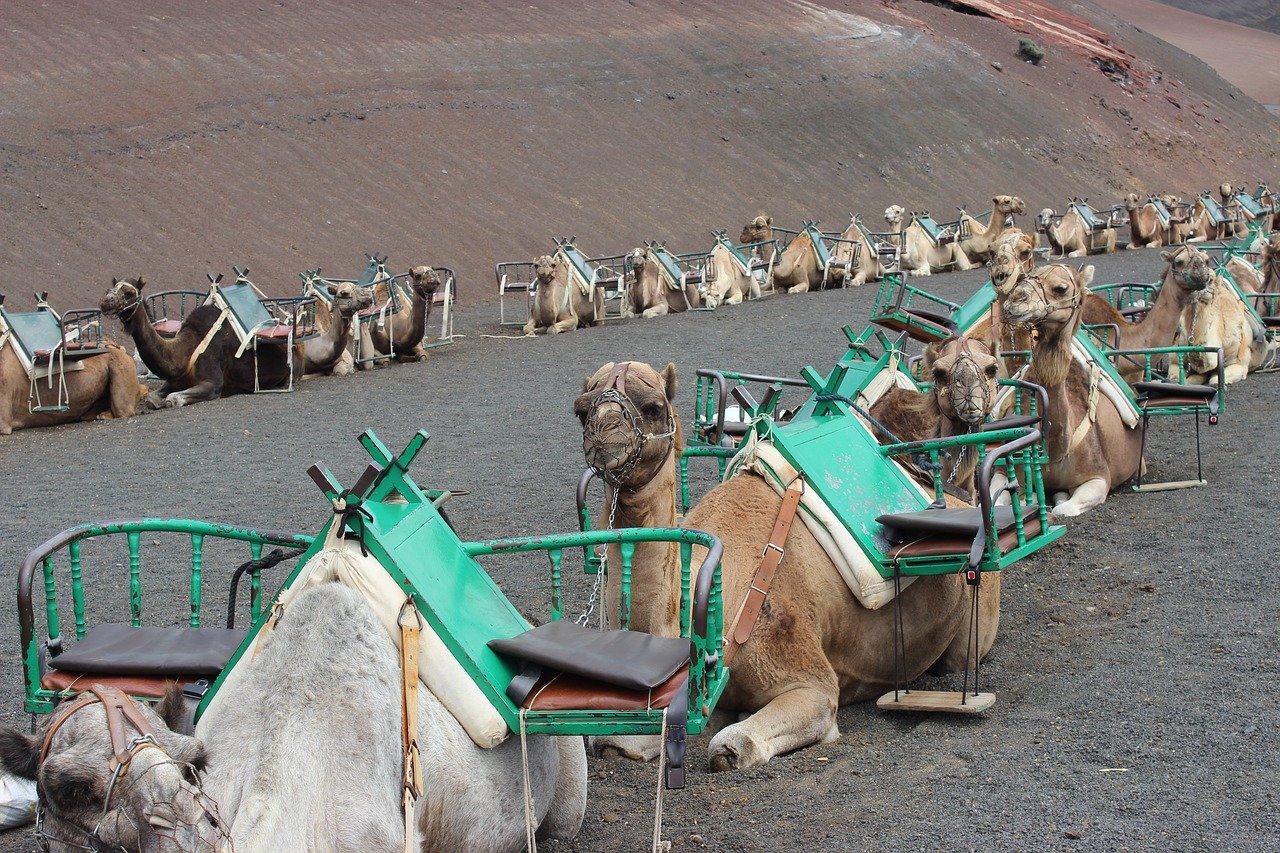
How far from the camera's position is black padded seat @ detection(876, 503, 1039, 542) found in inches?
217

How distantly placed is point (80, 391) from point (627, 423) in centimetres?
1113

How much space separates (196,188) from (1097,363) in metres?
22.4

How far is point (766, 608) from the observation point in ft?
18.0

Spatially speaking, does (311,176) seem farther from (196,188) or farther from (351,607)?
(351,607)

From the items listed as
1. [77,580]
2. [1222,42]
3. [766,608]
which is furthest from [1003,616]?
[1222,42]

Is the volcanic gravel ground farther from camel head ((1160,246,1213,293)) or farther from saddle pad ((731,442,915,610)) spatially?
camel head ((1160,246,1213,293))

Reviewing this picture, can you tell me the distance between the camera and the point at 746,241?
2983 cm

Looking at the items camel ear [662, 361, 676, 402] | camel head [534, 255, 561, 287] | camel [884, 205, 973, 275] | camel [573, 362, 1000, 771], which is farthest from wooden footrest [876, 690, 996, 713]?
camel [884, 205, 973, 275]

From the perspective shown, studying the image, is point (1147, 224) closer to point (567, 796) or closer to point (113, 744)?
point (567, 796)

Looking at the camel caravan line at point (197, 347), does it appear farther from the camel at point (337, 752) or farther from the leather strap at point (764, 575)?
the camel at point (337, 752)

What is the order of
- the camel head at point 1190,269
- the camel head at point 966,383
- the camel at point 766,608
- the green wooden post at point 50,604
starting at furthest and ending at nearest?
the camel head at point 1190,269 < the camel head at point 966,383 < the camel at point 766,608 < the green wooden post at point 50,604

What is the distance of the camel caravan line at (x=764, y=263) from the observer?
21.2 metres

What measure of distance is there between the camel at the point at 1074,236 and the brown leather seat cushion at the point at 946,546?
2746 centimetres

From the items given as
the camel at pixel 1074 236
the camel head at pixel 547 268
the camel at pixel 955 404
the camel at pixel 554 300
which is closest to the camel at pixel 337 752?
the camel at pixel 955 404
